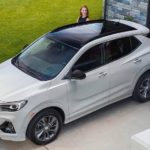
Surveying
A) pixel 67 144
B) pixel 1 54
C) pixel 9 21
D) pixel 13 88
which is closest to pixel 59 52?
pixel 13 88

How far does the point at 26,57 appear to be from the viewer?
834cm

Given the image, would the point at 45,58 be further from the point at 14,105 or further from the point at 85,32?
the point at 14,105

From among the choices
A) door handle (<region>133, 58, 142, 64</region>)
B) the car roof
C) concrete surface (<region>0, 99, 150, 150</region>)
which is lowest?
concrete surface (<region>0, 99, 150, 150</region>)

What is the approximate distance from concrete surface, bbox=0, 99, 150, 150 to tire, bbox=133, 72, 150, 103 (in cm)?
14

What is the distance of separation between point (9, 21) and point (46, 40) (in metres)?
6.64

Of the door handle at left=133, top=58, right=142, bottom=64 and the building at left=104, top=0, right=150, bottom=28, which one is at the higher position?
the building at left=104, top=0, right=150, bottom=28

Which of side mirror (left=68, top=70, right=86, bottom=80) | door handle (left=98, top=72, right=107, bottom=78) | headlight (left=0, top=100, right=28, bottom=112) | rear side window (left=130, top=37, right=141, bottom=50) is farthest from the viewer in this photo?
rear side window (left=130, top=37, right=141, bottom=50)

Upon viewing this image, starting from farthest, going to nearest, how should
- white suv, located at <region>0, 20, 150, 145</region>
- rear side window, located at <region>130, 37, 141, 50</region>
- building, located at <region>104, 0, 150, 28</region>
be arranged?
1. building, located at <region>104, 0, 150, 28</region>
2. rear side window, located at <region>130, 37, 141, 50</region>
3. white suv, located at <region>0, 20, 150, 145</region>

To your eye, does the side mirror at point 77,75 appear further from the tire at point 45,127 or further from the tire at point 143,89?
the tire at point 143,89

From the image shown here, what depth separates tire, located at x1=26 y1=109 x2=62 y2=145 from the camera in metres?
7.33

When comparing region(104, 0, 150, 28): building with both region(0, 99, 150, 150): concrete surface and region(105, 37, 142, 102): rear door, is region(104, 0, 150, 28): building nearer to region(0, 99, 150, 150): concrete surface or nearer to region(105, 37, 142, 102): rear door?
region(105, 37, 142, 102): rear door

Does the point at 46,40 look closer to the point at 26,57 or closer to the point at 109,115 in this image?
the point at 26,57

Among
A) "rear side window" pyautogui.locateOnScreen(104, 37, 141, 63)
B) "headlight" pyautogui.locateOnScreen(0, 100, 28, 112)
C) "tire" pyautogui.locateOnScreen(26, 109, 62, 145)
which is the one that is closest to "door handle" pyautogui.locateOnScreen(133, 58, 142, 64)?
"rear side window" pyautogui.locateOnScreen(104, 37, 141, 63)

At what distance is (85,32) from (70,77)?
126 centimetres
